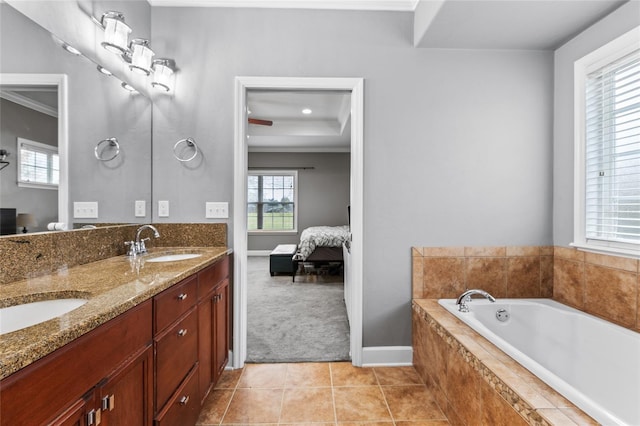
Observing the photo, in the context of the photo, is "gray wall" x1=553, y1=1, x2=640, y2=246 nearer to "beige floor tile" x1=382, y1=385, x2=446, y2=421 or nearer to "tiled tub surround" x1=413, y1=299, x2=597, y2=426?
"tiled tub surround" x1=413, y1=299, x2=597, y2=426

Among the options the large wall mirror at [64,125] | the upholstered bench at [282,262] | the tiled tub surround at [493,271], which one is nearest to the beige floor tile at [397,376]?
the tiled tub surround at [493,271]

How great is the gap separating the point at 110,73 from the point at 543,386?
2.76 metres

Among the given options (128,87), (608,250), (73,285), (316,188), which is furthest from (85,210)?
(316,188)

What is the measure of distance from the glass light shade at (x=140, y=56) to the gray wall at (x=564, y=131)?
2957mm

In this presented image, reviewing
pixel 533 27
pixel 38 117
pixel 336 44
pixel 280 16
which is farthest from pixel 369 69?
pixel 38 117

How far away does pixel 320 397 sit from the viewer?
1936 mm

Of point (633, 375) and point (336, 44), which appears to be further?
point (336, 44)

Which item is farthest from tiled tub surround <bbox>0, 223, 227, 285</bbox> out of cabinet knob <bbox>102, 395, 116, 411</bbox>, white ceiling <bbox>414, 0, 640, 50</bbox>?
white ceiling <bbox>414, 0, 640, 50</bbox>

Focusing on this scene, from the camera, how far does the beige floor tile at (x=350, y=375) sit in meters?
2.11

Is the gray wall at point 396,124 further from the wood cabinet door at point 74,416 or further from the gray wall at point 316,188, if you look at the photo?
the gray wall at point 316,188

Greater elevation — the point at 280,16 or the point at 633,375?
the point at 280,16

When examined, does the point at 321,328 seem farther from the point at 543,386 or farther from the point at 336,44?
the point at 336,44

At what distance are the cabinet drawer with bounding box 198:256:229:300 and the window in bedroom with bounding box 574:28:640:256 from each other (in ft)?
8.11

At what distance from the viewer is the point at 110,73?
1921 millimetres
